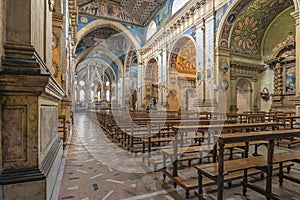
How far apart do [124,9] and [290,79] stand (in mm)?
16483

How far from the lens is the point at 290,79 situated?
9.75m

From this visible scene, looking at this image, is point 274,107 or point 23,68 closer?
point 23,68

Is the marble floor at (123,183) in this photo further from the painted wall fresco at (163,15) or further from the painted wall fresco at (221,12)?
the painted wall fresco at (163,15)

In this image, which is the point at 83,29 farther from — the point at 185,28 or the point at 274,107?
the point at 274,107

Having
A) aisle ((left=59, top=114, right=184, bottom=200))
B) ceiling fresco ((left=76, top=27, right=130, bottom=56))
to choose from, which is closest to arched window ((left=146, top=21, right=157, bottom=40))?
ceiling fresco ((left=76, top=27, right=130, bottom=56))

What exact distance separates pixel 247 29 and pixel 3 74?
1223 centimetres

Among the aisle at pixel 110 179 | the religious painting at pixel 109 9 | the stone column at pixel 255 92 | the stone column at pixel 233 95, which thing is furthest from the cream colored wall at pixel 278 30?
the religious painting at pixel 109 9

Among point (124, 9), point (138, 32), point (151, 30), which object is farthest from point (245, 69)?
point (124, 9)

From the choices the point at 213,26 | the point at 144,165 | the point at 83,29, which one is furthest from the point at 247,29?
the point at 83,29

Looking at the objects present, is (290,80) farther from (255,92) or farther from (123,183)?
(123,183)

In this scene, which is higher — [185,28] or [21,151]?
[185,28]

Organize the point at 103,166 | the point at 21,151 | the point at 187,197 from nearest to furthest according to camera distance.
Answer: the point at 21,151, the point at 187,197, the point at 103,166

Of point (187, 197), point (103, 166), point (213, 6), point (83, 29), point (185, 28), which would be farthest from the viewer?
point (83, 29)

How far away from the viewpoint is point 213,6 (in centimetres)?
1008
